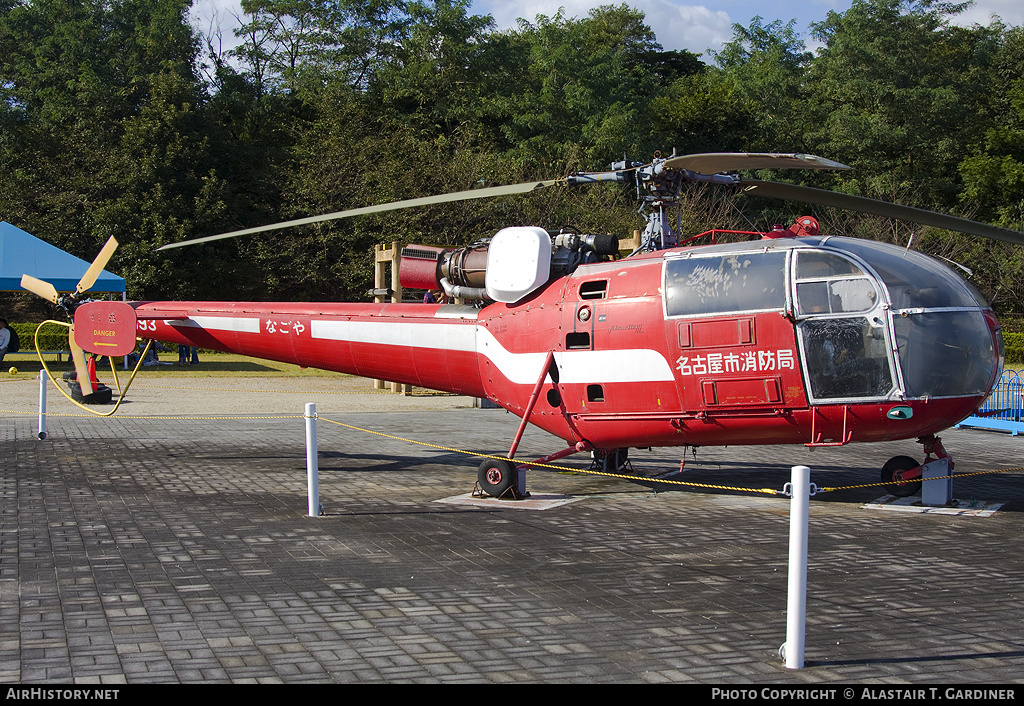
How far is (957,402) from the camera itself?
8.69 m

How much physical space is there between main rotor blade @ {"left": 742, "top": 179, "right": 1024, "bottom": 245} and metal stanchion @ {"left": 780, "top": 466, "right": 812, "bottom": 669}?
14.9ft

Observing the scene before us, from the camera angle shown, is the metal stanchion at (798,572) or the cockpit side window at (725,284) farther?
the cockpit side window at (725,284)

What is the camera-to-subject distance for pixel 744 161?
8.66 metres

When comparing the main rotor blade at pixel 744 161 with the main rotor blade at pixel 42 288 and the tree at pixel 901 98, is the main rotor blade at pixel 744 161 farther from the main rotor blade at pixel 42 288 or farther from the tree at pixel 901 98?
the tree at pixel 901 98

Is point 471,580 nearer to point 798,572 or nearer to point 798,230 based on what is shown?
point 798,572

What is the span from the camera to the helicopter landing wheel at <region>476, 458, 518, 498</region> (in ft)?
33.1

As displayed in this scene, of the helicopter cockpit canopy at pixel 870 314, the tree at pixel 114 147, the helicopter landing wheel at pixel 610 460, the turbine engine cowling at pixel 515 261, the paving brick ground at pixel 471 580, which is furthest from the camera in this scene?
the tree at pixel 114 147

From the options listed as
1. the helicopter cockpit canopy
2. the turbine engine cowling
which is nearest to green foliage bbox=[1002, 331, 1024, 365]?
the helicopter cockpit canopy

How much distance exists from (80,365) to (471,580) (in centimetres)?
962

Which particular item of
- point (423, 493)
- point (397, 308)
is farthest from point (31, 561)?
point (397, 308)

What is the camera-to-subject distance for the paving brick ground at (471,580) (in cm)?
518

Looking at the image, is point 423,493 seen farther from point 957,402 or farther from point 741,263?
point 957,402

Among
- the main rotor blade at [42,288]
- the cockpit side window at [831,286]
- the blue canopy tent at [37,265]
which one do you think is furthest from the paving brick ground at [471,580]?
the blue canopy tent at [37,265]

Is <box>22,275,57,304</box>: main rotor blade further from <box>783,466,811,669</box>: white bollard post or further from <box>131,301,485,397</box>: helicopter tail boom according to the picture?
<box>783,466,811,669</box>: white bollard post
